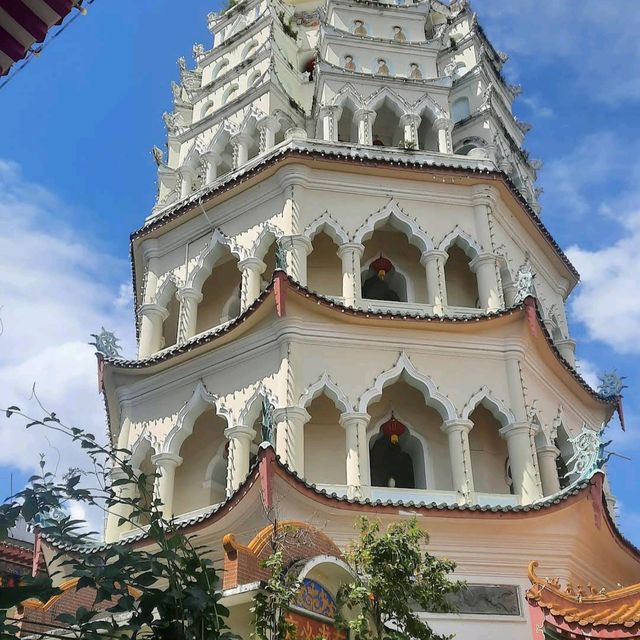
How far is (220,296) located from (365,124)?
4.37 m

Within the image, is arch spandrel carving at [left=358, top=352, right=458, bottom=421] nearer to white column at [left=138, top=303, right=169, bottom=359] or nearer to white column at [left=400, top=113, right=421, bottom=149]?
white column at [left=138, top=303, right=169, bottom=359]

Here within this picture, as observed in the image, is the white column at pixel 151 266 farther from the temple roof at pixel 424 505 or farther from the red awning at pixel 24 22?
the red awning at pixel 24 22

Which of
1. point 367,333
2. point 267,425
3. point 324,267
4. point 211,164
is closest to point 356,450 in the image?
point 267,425

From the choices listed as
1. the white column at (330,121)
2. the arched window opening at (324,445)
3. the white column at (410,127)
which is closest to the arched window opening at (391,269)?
the white column at (410,127)

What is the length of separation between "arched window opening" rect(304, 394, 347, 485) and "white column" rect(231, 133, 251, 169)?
222 inches

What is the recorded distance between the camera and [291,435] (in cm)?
1178

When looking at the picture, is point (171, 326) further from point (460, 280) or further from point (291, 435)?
point (460, 280)

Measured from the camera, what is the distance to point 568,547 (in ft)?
36.8

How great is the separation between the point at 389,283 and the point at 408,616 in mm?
9055

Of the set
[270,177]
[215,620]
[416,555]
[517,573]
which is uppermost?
[270,177]

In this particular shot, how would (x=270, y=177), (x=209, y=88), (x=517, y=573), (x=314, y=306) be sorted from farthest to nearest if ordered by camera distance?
(x=209, y=88) < (x=270, y=177) < (x=314, y=306) < (x=517, y=573)

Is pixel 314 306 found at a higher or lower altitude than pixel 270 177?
lower

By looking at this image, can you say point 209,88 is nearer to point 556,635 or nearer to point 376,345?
point 376,345

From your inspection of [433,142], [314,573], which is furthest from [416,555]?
[433,142]
